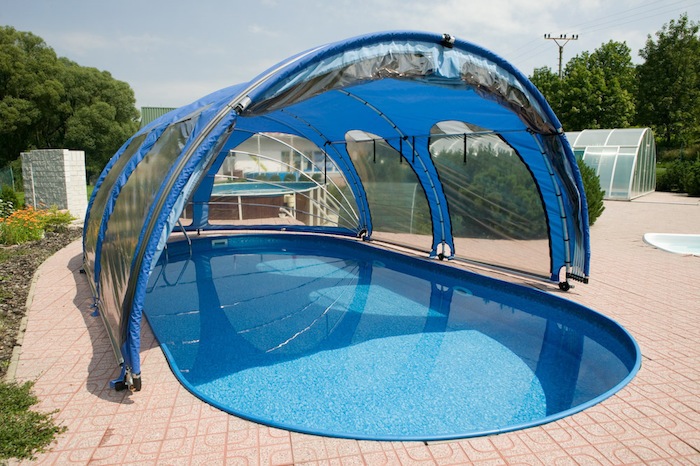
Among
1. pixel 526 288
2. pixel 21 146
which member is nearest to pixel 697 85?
pixel 526 288

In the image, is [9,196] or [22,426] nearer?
[22,426]

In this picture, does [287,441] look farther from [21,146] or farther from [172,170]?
[21,146]

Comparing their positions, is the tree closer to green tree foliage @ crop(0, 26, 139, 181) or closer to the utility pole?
the utility pole

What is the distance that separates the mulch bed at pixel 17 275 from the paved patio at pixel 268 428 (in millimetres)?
177

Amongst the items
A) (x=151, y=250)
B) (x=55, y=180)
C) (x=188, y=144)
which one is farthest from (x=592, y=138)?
(x=151, y=250)

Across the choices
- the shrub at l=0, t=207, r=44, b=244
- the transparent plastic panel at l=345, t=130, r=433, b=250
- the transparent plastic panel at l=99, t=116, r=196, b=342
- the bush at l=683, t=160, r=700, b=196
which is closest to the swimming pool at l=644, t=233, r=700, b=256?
the transparent plastic panel at l=345, t=130, r=433, b=250

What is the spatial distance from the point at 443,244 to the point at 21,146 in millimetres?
26478

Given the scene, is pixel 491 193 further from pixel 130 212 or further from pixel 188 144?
pixel 130 212

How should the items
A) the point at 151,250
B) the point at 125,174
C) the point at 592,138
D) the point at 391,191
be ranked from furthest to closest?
the point at 592,138
the point at 391,191
the point at 125,174
the point at 151,250

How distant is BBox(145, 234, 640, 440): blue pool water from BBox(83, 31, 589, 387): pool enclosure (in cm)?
81

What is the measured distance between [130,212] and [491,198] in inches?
206

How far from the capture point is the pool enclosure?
12.7ft

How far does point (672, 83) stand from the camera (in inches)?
1308

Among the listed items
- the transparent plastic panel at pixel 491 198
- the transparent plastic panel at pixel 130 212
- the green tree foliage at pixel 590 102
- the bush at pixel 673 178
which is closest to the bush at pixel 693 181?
the bush at pixel 673 178
